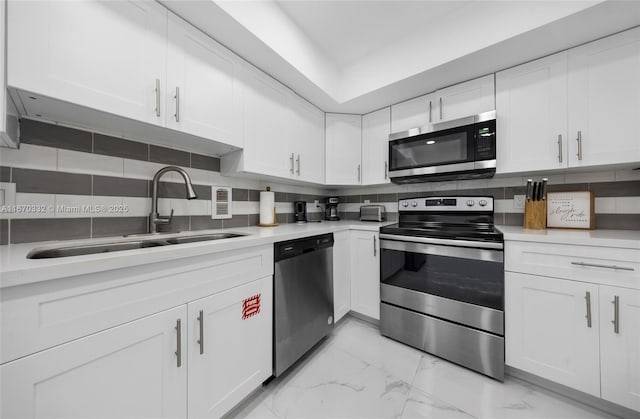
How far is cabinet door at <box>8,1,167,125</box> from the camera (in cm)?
79

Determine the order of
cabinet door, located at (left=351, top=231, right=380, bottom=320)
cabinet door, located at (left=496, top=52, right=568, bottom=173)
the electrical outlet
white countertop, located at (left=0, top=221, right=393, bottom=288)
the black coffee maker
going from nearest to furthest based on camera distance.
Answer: white countertop, located at (left=0, top=221, right=393, bottom=288)
cabinet door, located at (left=496, top=52, right=568, bottom=173)
the electrical outlet
cabinet door, located at (left=351, top=231, right=380, bottom=320)
the black coffee maker

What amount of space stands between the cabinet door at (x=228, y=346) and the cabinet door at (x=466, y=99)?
1.92 meters

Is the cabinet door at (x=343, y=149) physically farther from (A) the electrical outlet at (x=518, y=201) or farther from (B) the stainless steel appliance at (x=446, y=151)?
(A) the electrical outlet at (x=518, y=201)

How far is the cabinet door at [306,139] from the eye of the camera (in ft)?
6.57

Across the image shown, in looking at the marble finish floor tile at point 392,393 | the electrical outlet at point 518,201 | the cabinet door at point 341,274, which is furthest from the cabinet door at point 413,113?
the marble finish floor tile at point 392,393

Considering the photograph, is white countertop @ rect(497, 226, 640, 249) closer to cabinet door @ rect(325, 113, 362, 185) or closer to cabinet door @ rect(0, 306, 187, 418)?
cabinet door @ rect(325, 113, 362, 185)

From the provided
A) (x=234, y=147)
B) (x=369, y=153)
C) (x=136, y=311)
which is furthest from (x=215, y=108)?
(x=369, y=153)

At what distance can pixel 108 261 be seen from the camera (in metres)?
0.71

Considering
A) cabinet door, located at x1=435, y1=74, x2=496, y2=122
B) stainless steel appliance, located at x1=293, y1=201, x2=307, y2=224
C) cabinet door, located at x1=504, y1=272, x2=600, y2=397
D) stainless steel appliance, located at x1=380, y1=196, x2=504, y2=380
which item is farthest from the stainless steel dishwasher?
cabinet door, located at x1=435, y1=74, x2=496, y2=122

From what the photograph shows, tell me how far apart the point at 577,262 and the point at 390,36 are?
1970 mm

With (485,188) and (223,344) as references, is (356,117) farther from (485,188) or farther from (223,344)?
(223,344)

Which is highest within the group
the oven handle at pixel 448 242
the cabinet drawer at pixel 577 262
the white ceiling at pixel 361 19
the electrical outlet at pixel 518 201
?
the white ceiling at pixel 361 19

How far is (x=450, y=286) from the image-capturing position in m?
1.57

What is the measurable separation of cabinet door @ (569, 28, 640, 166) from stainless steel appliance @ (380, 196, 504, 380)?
0.66 m
